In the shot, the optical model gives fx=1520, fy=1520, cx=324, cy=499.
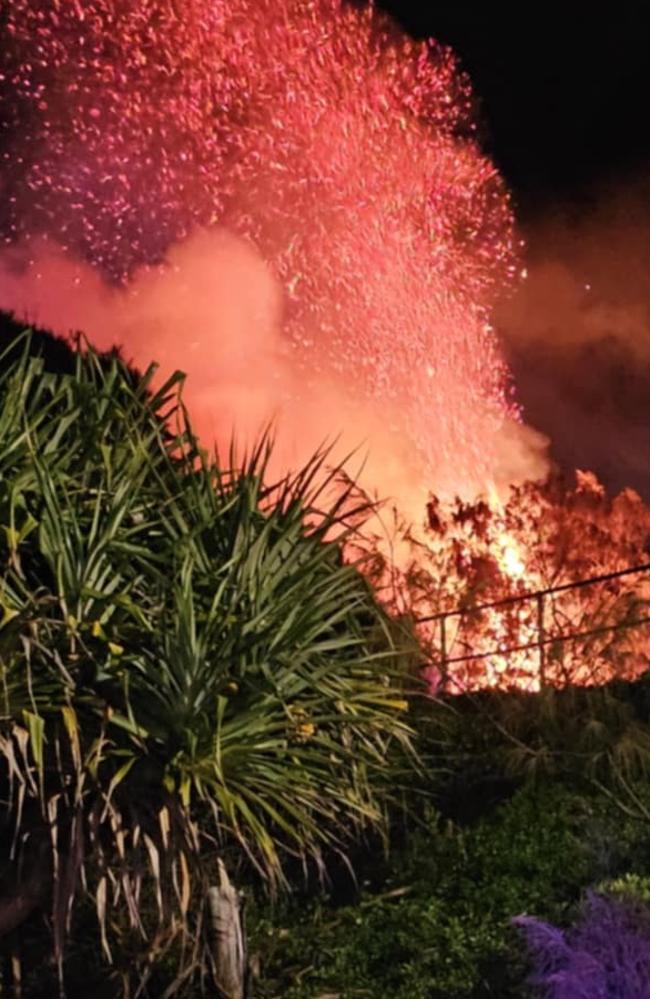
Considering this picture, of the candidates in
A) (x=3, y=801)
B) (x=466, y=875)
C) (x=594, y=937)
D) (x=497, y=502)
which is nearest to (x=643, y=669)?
(x=466, y=875)

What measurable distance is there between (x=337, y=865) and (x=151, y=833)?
4723 mm

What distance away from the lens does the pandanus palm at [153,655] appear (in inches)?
301

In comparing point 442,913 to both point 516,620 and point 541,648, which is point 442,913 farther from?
point 516,620

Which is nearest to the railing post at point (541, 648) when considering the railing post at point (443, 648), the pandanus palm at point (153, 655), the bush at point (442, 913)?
the railing post at point (443, 648)

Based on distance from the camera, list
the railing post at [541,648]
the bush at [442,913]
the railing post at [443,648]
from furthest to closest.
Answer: the railing post at [541,648]
the railing post at [443,648]
the bush at [442,913]

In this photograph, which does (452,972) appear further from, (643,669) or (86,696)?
(643,669)

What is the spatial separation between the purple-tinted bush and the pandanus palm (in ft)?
4.21

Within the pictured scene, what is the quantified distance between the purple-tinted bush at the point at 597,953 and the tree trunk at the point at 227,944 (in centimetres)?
185

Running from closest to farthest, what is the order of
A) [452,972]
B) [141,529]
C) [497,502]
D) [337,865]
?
[141,529] < [452,972] < [337,865] < [497,502]

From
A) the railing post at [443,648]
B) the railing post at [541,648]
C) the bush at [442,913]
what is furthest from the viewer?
the railing post at [541,648]

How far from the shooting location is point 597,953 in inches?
309

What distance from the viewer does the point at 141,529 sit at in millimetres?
8555

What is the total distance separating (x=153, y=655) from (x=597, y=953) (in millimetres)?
2769

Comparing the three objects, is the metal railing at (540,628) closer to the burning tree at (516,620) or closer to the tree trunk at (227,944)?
the burning tree at (516,620)
